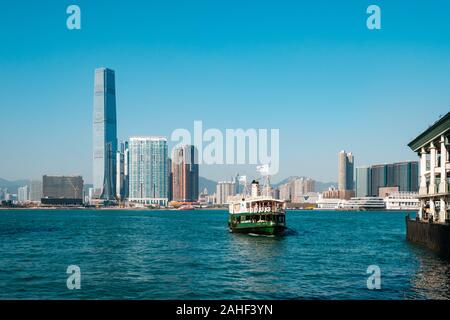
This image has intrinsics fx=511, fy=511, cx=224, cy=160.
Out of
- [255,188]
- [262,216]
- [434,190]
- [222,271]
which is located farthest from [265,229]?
[222,271]

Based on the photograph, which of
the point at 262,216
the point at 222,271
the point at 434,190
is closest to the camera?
the point at 222,271

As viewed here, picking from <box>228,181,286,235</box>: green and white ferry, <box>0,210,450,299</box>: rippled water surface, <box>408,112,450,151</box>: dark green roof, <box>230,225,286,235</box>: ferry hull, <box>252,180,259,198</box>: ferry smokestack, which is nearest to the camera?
<box>0,210,450,299</box>: rippled water surface

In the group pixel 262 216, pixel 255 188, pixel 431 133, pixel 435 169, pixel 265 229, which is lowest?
pixel 265 229

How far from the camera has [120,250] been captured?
180 ft

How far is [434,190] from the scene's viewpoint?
54.3 m

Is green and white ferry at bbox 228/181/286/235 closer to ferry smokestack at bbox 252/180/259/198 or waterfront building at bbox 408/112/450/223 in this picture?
ferry smokestack at bbox 252/180/259/198

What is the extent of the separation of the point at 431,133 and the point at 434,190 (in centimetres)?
607

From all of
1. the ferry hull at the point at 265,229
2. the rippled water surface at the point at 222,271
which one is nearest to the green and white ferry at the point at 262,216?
the ferry hull at the point at 265,229

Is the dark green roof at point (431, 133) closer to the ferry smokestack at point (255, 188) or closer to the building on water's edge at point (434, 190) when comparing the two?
the building on water's edge at point (434, 190)

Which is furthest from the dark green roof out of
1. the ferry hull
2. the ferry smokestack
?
the ferry smokestack

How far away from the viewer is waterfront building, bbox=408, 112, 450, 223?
4956cm

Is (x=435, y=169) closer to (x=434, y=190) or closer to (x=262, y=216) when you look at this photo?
(x=434, y=190)

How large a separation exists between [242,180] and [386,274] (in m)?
50.9
